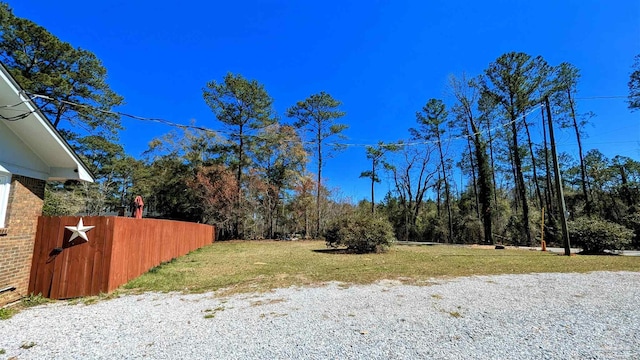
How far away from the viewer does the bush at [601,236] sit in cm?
1097

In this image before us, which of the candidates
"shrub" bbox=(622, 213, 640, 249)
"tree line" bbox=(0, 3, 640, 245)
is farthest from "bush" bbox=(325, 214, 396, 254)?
"shrub" bbox=(622, 213, 640, 249)

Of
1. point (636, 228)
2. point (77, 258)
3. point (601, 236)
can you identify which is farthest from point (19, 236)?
point (636, 228)

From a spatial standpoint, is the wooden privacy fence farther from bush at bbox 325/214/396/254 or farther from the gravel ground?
bush at bbox 325/214/396/254

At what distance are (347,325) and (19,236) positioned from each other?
5.60 m

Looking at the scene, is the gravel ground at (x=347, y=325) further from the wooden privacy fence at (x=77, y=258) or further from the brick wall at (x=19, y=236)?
the brick wall at (x=19, y=236)

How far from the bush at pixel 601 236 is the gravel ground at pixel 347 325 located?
25.3ft

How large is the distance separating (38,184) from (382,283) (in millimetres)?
6835

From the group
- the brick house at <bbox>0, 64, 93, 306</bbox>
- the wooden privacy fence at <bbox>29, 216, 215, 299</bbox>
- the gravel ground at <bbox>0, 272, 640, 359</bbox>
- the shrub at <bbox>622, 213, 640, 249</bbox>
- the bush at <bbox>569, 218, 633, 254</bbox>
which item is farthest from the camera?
the shrub at <bbox>622, 213, 640, 249</bbox>

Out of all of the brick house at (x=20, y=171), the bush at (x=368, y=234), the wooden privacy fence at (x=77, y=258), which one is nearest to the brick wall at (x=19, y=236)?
the brick house at (x=20, y=171)

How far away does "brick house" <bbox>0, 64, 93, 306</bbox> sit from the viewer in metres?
4.46

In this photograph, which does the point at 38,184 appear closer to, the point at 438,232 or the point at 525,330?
the point at 525,330

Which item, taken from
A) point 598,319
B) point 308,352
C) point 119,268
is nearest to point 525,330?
point 598,319

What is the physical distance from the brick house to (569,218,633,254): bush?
1672 centimetres

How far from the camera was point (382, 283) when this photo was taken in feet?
19.3
